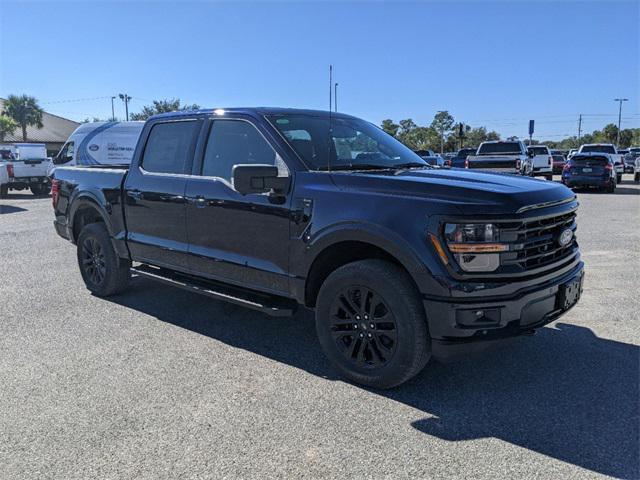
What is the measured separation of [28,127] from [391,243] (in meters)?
72.9

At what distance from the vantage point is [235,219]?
436 centimetres

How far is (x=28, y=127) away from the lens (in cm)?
6531

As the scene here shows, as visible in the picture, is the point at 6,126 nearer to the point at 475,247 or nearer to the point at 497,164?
the point at 497,164

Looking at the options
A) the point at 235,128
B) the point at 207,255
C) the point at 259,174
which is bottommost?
the point at 207,255

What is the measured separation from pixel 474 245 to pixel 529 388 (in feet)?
3.91

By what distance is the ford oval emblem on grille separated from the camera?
368 centimetres

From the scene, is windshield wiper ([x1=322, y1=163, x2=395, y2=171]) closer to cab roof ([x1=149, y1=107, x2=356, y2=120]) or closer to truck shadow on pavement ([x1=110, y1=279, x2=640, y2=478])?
cab roof ([x1=149, y1=107, x2=356, y2=120])

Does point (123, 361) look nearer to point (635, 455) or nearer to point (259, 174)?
point (259, 174)

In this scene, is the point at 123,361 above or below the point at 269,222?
below

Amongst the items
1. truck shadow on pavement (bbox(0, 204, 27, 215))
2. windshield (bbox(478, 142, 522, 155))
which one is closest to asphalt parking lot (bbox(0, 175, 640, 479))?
truck shadow on pavement (bbox(0, 204, 27, 215))

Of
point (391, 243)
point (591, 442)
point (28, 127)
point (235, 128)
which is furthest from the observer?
point (28, 127)

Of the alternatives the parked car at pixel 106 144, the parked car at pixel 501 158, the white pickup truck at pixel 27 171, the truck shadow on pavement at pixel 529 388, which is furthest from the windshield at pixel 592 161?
the white pickup truck at pixel 27 171

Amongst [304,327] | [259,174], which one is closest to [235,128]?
[259,174]

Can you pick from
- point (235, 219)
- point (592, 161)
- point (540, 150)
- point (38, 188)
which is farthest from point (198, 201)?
point (540, 150)
